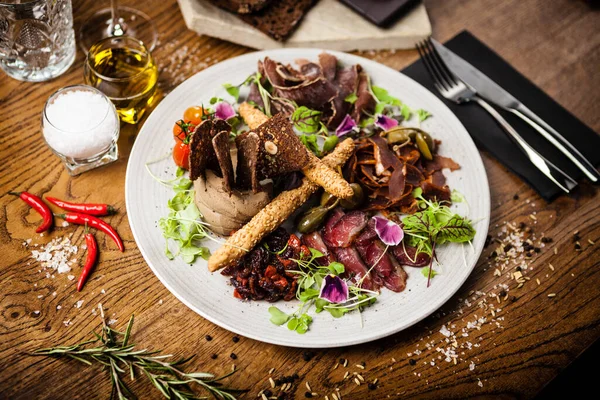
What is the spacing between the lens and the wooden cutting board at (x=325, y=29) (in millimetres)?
3193

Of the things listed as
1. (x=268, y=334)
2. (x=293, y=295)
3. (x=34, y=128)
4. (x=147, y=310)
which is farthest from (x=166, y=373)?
(x=34, y=128)

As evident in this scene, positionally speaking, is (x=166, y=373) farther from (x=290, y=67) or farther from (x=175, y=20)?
(x=175, y=20)

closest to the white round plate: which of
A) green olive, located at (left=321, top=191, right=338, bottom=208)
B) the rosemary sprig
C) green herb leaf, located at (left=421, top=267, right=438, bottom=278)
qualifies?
green herb leaf, located at (left=421, top=267, right=438, bottom=278)

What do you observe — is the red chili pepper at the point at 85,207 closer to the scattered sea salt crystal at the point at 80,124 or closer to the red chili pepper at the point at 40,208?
the red chili pepper at the point at 40,208

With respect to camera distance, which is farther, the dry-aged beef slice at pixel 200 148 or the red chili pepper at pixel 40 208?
the red chili pepper at pixel 40 208

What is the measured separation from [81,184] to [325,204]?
1.20 meters

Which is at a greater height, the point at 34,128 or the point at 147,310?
the point at 34,128

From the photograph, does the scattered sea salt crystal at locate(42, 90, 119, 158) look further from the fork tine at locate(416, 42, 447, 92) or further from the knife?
the knife

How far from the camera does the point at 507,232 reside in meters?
2.85

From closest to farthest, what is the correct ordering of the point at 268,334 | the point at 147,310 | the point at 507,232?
the point at 268,334, the point at 147,310, the point at 507,232

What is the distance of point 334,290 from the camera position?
2.39 metres

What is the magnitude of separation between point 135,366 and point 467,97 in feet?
7.09

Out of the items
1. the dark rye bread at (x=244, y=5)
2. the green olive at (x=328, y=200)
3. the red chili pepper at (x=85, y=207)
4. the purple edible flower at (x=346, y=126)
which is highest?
the dark rye bread at (x=244, y=5)

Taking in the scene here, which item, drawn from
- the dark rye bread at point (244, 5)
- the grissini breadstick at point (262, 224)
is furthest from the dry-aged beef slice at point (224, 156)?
the dark rye bread at point (244, 5)
